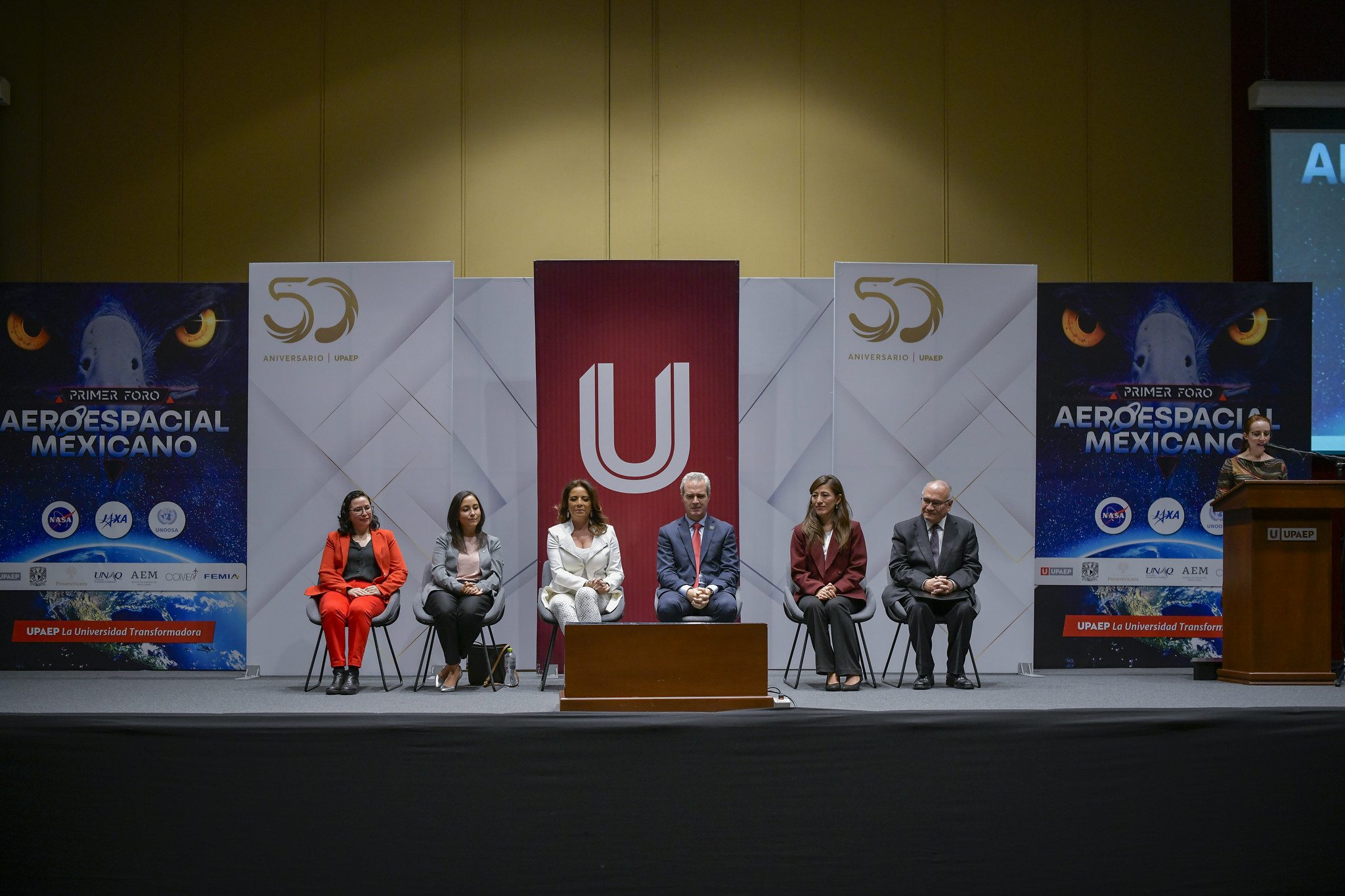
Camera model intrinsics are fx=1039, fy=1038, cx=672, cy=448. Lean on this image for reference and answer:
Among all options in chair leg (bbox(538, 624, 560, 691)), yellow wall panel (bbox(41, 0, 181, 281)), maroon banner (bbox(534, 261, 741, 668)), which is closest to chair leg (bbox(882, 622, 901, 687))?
maroon banner (bbox(534, 261, 741, 668))

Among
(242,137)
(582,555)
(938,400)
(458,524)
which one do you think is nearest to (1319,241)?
(938,400)

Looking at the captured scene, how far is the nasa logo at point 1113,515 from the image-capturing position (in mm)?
6133

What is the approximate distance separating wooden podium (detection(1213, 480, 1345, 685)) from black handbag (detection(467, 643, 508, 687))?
3700mm

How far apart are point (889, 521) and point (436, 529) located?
8.60ft

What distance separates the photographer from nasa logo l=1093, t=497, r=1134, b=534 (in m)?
6.13

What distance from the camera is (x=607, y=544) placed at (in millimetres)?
5527

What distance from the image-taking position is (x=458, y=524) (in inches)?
218

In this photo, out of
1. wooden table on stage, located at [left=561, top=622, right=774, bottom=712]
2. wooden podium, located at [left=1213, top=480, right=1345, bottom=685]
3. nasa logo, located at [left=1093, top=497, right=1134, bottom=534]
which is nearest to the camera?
wooden table on stage, located at [left=561, top=622, right=774, bottom=712]

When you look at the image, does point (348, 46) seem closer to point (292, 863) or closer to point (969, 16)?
point (969, 16)

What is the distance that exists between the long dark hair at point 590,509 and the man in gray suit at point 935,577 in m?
1.56

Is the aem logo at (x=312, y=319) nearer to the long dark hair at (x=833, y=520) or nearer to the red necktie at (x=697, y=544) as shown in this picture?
the red necktie at (x=697, y=544)

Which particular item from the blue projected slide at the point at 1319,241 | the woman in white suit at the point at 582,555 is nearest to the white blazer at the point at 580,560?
the woman in white suit at the point at 582,555

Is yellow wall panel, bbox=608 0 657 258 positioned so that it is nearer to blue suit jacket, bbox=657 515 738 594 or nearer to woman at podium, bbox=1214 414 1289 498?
blue suit jacket, bbox=657 515 738 594

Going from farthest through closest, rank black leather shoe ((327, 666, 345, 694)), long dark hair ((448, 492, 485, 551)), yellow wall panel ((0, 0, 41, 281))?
1. yellow wall panel ((0, 0, 41, 281))
2. long dark hair ((448, 492, 485, 551))
3. black leather shoe ((327, 666, 345, 694))
